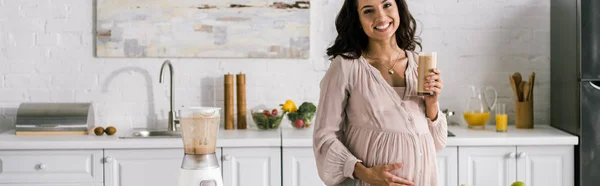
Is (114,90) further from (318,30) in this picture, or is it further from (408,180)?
(408,180)

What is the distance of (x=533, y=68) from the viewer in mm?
4453

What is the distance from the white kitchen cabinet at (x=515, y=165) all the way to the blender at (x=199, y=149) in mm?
2010

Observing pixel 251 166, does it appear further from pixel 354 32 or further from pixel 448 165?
pixel 354 32

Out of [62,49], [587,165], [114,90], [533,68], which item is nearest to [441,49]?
[533,68]

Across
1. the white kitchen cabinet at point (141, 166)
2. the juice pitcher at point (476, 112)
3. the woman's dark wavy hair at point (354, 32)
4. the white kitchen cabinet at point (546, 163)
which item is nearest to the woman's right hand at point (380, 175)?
the woman's dark wavy hair at point (354, 32)

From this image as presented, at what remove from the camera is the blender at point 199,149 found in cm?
212

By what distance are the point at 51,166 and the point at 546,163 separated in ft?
8.19

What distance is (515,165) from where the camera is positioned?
388cm

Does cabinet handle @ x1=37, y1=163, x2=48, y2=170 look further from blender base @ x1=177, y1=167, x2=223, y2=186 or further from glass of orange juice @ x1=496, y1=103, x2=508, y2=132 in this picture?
glass of orange juice @ x1=496, y1=103, x2=508, y2=132

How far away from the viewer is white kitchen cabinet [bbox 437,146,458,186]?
385 cm

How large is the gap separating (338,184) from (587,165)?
1.97 meters

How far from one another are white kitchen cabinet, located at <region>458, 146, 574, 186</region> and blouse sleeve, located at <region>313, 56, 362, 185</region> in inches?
65.8

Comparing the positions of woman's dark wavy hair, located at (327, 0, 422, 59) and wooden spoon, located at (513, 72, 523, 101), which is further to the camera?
wooden spoon, located at (513, 72, 523, 101)

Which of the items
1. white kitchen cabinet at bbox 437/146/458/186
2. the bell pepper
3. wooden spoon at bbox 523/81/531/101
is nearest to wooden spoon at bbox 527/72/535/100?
wooden spoon at bbox 523/81/531/101
